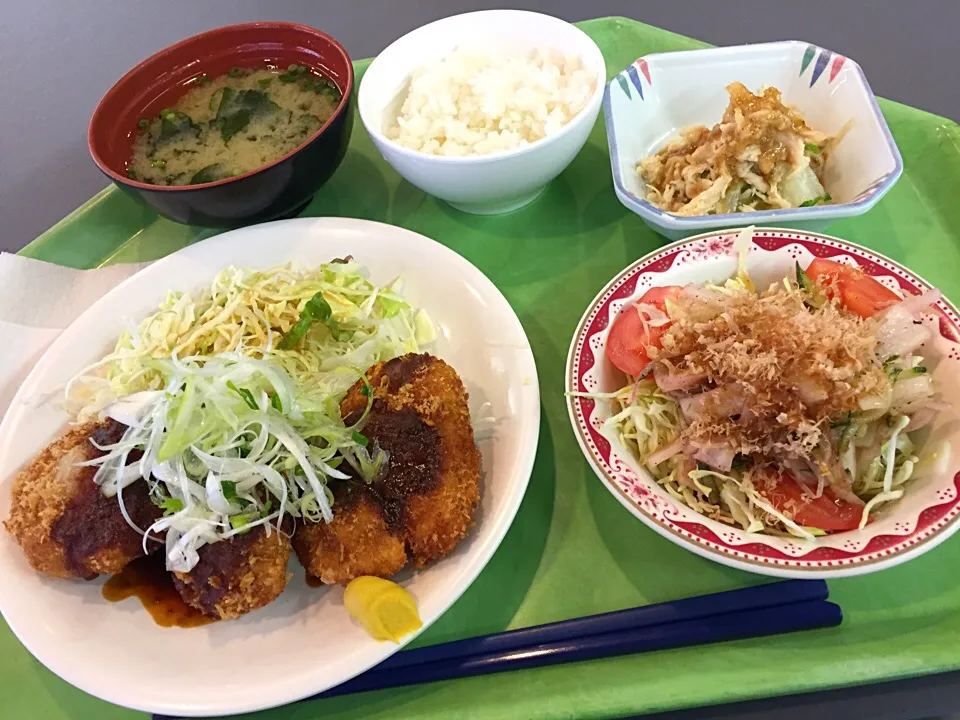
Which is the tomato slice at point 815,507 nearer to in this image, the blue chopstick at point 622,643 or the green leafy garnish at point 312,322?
the blue chopstick at point 622,643

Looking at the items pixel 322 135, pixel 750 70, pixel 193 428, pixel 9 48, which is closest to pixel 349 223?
pixel 322 135

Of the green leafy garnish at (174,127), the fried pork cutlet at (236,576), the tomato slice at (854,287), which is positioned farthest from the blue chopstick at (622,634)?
the green leafy garnish at (174,127)

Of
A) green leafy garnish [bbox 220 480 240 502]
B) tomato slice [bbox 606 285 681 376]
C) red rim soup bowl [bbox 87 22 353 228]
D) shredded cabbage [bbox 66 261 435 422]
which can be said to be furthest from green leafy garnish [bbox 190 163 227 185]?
tomato slice [bbox 606 285 681 376]

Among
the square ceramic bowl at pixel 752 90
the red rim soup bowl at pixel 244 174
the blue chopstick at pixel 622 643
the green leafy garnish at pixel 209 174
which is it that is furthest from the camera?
the green leafy garnish at pixel 209 174

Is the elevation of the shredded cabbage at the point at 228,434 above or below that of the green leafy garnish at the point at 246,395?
below

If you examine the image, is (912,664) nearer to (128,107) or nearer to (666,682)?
(666,682)

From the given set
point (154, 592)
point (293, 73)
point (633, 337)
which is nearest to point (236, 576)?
point (154, 592)

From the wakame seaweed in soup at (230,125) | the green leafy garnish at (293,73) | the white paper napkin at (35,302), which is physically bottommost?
the white paper napkin at (35,302)

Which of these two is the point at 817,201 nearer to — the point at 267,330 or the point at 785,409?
the point at 785,409
